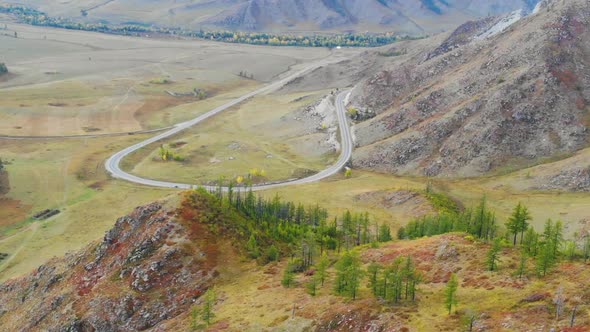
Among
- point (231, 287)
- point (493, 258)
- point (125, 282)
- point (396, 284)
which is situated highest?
point (493, 258)

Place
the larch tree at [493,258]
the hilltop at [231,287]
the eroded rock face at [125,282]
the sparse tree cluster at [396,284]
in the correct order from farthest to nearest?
the eroded rock face at [125,282], the larch tree at [493,258], the sparse tree cluster at [396,284], the hilltop at [231,287]

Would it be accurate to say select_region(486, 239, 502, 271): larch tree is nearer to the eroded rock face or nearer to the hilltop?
the hilltop

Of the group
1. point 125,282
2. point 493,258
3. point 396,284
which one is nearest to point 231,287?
point 125,282

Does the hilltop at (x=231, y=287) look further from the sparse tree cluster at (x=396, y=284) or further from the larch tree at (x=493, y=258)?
the sparse tree cluster at (x=396, y=284)

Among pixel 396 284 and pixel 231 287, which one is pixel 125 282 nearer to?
pixel 231 287

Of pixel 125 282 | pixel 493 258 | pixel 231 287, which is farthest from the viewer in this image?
pixel 125 282

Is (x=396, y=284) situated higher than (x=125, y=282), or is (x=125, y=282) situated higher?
(x=396, y=284)

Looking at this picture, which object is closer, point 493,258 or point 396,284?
point 396,284

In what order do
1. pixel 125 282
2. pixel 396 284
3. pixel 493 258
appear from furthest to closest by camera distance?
1. pixel 125 282
2. pixel 493 258
3. pixel 396 284

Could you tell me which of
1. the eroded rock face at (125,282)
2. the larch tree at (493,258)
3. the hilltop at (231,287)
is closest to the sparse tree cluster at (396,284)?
the hilltop at (231,287)
